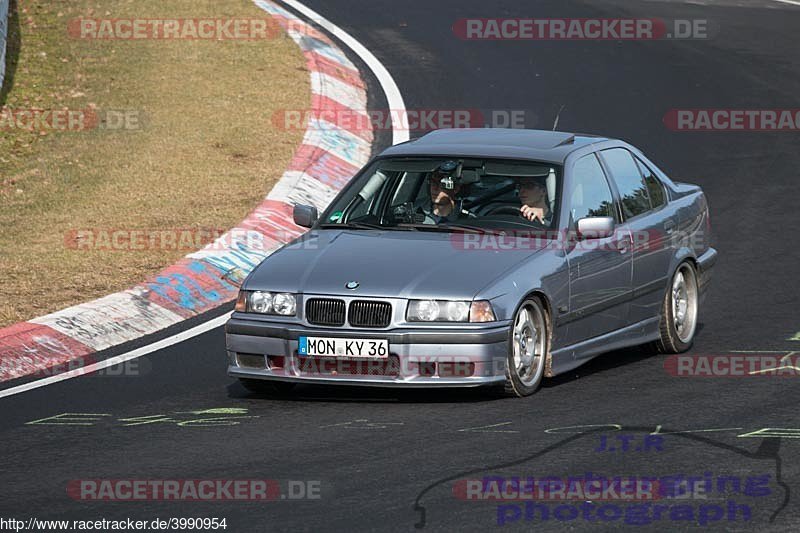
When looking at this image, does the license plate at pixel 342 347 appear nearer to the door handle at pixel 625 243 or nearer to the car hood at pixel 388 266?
the car hood at pixel 388 266

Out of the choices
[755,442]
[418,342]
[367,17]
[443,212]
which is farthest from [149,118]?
[755,442]

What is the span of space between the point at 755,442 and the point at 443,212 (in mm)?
2879

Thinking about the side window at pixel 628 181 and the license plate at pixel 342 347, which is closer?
the license plate at pixel 342 347

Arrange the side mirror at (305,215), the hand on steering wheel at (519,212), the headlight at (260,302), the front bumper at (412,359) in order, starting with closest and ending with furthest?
the front bumper at (412,359) → the headlight at (260,302) → the hand on steering wheel at (519,212) → the side mirror at (305,215)

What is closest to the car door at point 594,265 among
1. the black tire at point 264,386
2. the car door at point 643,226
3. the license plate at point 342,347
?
the car door at point 643,226

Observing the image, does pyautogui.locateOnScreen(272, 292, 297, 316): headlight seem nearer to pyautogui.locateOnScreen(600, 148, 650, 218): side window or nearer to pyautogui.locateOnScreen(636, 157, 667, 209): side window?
pyautogui.locateOnScreen(600, 148, 650, 218): side window

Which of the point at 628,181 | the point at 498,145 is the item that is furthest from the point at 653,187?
the point at 498,145

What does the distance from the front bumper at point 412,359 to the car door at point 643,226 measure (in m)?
1.88

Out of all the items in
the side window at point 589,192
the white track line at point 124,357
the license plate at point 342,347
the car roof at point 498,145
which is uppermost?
the car roof at point 498,145

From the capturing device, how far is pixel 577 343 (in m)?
9.68

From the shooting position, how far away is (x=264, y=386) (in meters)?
9.37

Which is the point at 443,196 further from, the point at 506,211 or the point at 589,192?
the point at 589,192

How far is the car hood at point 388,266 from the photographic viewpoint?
8836mm

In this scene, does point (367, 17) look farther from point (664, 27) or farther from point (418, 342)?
point (418, 342)
